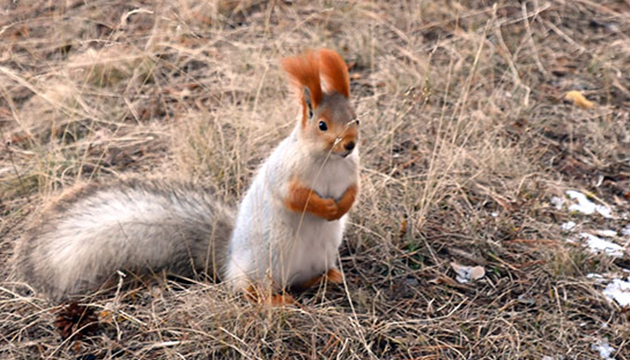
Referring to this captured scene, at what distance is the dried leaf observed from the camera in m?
3.89

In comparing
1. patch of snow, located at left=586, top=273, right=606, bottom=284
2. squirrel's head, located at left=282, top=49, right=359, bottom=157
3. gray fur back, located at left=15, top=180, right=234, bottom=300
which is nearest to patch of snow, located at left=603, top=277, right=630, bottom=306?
patch of snow, located at left=586, top=273, right=606, bottom=284

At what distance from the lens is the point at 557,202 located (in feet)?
10.2

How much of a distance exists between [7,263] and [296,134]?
4.19 ft

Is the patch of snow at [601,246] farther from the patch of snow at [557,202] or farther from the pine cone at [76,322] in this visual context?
the pine cone at [76,322]

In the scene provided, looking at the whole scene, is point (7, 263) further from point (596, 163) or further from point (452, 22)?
point (452, 22)

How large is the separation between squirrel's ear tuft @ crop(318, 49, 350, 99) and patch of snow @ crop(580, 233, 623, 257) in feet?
4.00

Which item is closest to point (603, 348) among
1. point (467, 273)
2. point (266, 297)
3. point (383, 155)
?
point (467, 273)

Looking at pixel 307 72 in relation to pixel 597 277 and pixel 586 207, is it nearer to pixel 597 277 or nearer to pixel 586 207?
pixel 597 277

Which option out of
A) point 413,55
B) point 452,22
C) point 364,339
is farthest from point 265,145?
point 452,22

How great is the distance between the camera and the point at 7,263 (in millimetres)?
2715

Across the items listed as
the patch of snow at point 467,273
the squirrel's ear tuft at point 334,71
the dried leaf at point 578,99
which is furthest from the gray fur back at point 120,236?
the dried leaf at point 578,99

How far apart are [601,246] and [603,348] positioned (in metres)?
0.63

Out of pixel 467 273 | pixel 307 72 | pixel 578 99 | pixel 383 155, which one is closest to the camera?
pixel 307 72

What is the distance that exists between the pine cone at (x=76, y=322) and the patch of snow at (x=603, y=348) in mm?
1622
